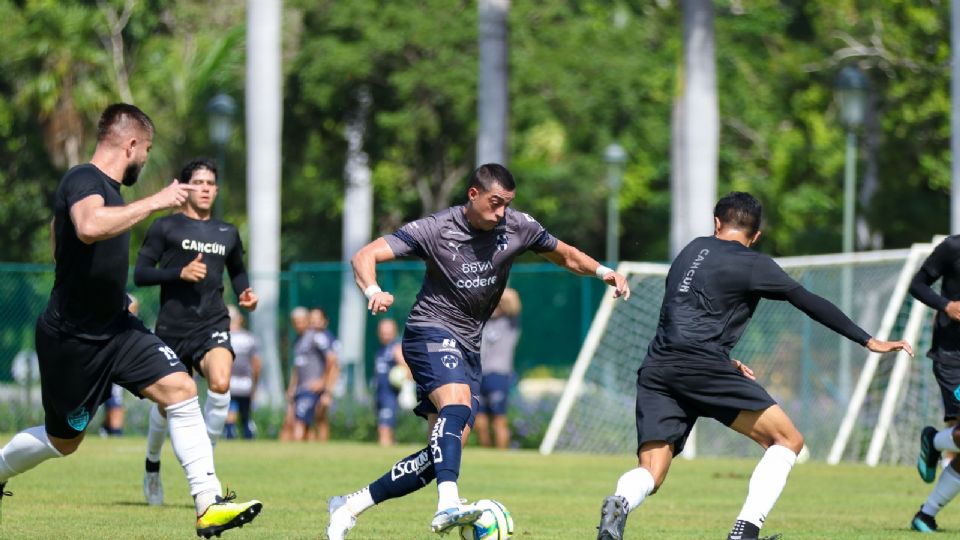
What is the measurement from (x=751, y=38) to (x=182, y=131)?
1796 centimetres

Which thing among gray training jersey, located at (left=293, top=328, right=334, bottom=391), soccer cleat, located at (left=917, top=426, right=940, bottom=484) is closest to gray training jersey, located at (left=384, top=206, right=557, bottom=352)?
soccer cleat, located at (left=917, top=426, right=940, bottom=484)

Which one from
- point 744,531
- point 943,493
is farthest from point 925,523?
point 744,531

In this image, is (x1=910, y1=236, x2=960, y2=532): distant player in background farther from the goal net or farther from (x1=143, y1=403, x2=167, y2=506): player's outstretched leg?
the goal net

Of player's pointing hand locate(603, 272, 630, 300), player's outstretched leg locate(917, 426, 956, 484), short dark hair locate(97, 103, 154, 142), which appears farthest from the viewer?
player's outstretched leg locate(917, 426, 956, 484)

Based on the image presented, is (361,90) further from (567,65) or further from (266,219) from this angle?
(266,219)

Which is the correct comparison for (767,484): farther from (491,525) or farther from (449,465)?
(449,465)

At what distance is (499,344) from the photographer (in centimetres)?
2323

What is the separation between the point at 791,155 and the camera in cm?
4762

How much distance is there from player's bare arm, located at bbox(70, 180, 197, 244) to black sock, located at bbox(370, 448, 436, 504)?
76.3 inches

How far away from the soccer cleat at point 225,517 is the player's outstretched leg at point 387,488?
0.50m

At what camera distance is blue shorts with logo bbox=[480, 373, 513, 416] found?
75.5 feet

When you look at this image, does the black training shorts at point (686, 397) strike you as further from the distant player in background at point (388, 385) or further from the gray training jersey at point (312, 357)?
the gray training jersey at point (312, 357)

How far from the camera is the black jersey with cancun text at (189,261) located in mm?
13125

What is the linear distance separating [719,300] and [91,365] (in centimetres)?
346
